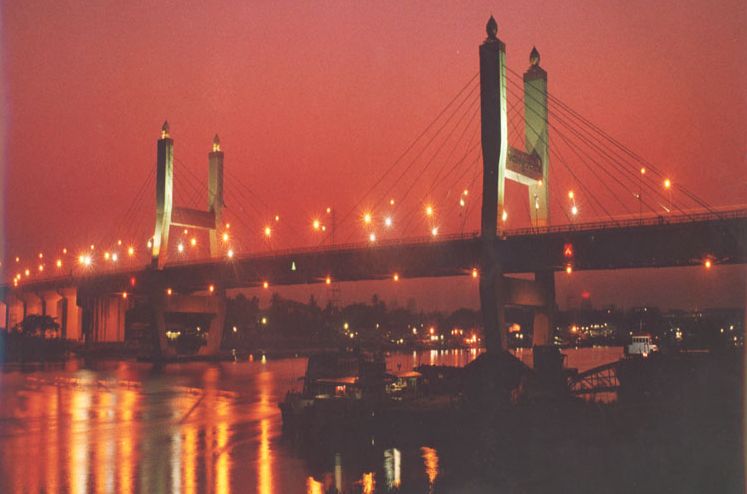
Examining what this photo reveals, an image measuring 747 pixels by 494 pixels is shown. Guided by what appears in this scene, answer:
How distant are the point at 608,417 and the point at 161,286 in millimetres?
50150

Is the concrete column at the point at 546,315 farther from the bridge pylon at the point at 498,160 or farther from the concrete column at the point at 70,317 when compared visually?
the concrete column at the point at 70,317

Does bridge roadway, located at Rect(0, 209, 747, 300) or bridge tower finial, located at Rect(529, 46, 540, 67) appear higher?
bridge tower finial, located at Rect(529, 46, 540, 67)

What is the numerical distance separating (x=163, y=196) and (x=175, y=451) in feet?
161

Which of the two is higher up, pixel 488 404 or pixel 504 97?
pixel 504 97

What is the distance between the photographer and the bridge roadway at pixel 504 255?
133ft

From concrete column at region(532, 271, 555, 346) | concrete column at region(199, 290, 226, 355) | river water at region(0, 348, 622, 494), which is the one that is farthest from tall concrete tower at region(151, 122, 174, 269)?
concrete column at region(532, 271, 555, 346)

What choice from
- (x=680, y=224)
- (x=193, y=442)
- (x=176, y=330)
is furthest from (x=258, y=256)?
(x=176, y=330)

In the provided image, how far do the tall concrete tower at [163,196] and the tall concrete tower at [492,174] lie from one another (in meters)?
39.2

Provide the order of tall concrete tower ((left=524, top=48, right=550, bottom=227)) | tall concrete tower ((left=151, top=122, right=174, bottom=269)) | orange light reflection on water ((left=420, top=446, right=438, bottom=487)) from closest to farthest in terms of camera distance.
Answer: orange light reflection on water ((left=420, top=446, right=438, bottom=487)) < tall concrete tower ((left=524, top=48, right=550, bottom=227)) < tall concrete tower ((left=151, top=122, right=174, bottom=269))

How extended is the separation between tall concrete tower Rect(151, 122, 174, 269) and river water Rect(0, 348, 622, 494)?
87.0ft

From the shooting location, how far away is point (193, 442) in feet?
89.0

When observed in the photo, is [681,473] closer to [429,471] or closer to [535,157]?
[429,471]

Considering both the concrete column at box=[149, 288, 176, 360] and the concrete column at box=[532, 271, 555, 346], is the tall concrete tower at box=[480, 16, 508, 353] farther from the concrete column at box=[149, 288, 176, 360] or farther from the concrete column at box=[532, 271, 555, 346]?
the concrete column at box=[149, 288, 176, 360]

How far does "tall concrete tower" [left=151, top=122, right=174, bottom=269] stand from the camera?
70.9 m
